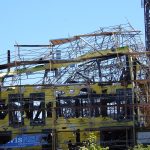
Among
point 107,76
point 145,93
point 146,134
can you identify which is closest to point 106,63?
point 107,76

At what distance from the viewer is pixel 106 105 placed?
125 feet

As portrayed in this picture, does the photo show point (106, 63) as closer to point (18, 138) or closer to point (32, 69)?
point (32, 69)

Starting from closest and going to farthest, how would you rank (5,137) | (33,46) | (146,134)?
1. (146,134)
2. (5,137)
3. (33,46)

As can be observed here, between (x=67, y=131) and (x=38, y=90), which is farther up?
(x=38, y=90)

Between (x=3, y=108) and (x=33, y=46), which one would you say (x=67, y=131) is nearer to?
(x=3, y=108)

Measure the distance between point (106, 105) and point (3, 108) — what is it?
7588mm

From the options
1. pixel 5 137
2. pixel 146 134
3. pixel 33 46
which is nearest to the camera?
pixel 146 134

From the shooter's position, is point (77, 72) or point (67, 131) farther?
point (77, 72)

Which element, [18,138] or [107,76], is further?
[107,76]

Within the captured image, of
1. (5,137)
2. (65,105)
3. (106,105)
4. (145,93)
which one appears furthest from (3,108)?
(145,93)

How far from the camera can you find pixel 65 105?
38.8 meters

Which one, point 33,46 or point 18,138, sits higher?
point 33,46


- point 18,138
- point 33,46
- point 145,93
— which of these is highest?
point 33,46

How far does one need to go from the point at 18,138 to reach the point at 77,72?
696cm
